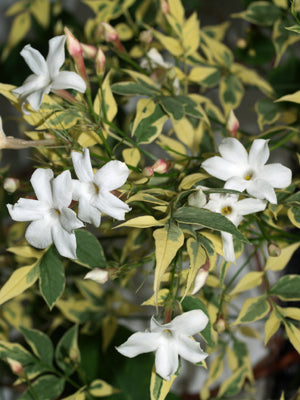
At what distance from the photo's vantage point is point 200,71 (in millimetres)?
706

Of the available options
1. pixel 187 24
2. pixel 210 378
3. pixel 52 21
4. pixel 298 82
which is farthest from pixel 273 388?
pixel 52 21

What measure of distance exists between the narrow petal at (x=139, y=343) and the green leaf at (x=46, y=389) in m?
0.26

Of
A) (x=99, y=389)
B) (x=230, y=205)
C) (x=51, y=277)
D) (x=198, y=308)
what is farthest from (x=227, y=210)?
(x=99, y=389)

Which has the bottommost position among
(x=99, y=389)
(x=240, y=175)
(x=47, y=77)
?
(x=99, y=389)

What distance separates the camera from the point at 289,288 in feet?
1.84

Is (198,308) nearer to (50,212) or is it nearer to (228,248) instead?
(228,248)

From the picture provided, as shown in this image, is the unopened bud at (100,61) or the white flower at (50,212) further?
the unopened bud at (100,61)

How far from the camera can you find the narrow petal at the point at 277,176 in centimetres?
43

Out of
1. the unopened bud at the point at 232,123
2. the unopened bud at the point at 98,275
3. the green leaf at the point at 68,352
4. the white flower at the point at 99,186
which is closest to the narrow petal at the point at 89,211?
the white flower at the point at 99,186

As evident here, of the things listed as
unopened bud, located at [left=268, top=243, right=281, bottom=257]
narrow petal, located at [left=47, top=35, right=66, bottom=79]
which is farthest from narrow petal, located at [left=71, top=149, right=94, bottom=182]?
unopened bud, located at [left=268, top=243, right=281, bottom=257]

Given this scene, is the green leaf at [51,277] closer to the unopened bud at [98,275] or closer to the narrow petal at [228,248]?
the unopened bud at [98,275]

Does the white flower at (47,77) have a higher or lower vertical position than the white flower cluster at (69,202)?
higher

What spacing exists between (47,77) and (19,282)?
258 millimetres

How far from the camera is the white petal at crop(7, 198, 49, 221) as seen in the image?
0.43 meters
